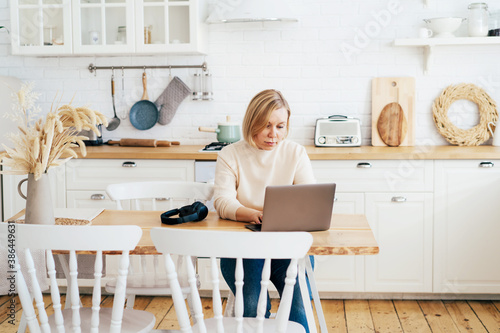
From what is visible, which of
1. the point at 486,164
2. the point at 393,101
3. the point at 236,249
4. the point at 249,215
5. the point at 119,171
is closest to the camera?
the point at 236,249

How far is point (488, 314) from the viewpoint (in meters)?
3.52

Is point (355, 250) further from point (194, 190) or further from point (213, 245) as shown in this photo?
point (194, 190)

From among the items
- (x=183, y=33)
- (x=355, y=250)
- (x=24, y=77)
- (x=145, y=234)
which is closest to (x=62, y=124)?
(x=145, y=234)

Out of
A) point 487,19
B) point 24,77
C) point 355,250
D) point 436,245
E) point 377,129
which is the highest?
point 487,19

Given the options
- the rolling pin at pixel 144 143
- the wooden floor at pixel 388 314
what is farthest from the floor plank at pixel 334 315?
the rolling pin at pixel 144 143

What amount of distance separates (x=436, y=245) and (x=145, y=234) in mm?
2078

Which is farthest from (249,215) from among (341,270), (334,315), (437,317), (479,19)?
(479,19)

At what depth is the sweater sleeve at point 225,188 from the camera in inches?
96.3

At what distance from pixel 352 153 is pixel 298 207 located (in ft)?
5.18

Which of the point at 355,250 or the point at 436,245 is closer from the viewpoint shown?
the point at 355,250

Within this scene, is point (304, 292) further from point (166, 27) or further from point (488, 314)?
point (166, 27)

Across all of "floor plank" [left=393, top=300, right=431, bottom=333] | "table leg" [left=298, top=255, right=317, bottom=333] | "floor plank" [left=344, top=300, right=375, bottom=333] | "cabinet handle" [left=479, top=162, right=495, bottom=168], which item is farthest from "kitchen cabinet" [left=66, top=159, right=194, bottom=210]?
"table leg" [left=298, top=255, right=317, bottom=333]

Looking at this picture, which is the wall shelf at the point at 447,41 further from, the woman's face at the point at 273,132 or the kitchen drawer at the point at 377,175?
the woman's face at the point at 273,132

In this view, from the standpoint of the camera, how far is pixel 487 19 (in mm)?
3959
